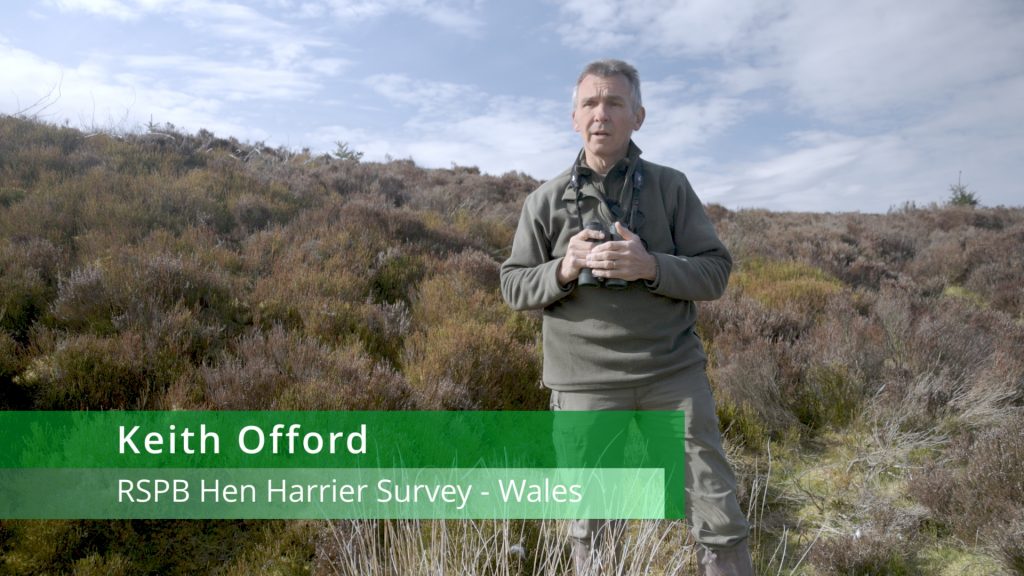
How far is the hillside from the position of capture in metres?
2.80

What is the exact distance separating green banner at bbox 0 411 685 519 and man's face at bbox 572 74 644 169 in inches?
42.1

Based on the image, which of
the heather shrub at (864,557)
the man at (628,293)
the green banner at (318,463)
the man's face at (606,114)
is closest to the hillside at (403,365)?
the heather shrub at (864,557)

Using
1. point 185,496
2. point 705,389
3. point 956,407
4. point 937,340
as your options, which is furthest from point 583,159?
point 937,340

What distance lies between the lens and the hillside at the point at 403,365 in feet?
9.20

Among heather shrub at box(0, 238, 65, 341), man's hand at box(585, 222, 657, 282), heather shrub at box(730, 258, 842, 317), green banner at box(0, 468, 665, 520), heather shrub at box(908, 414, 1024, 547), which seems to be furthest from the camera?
heather shrub at box(730, 258, 842, 317)

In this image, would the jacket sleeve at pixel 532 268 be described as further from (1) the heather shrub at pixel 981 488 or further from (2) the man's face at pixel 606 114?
(1) the heather shrub at pixel 981 488

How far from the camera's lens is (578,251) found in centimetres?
213

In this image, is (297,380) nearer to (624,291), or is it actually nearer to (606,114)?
(624,291)

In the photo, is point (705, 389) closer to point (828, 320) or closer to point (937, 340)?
point (937, 340)

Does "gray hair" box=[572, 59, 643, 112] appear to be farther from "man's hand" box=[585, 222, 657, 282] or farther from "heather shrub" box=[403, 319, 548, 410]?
"heather shrub" box=[403, 319, 548, 410]

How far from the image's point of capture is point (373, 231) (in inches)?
301

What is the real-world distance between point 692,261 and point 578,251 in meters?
0.45

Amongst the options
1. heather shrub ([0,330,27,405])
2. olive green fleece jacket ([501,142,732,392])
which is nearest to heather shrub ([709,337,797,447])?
olive green fleece jacket ([501,142,732,392])

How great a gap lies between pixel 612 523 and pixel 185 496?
7.10 ft
